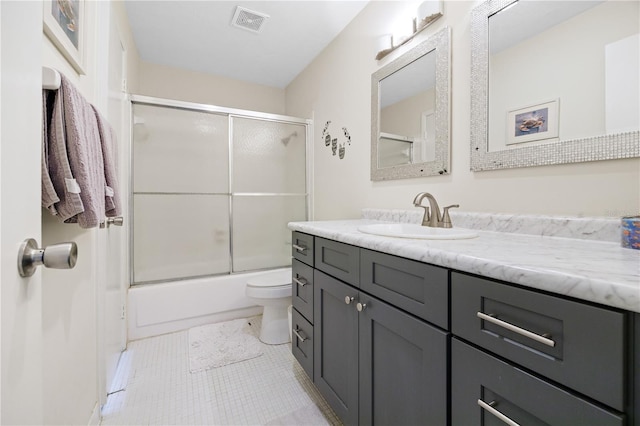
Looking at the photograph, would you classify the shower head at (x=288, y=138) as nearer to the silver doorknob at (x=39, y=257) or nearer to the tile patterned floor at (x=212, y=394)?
the tile patterned floor at (x=212, y=394)

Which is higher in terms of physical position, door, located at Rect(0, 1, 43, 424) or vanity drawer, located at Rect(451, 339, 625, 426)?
door, located at Rect(0, 1, 43, 424)

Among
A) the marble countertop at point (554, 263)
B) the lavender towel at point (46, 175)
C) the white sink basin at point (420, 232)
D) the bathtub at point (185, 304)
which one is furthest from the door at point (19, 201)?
the bathtub at point (185, 304)

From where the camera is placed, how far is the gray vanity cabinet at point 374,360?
703 millimetres

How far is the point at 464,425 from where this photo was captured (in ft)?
2.04

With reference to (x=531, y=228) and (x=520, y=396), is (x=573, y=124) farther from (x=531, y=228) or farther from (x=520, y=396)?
(x=520, y=396)

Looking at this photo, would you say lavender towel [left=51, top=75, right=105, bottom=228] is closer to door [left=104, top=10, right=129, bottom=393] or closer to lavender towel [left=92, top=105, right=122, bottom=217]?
lavender towel [left=92, top=105, right=122, bottom=217]

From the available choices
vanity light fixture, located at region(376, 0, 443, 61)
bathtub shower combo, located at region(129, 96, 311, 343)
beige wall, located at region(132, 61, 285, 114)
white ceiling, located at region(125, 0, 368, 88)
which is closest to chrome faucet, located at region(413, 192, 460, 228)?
vanity light fixture, located at region(376, 0, 443, 61)

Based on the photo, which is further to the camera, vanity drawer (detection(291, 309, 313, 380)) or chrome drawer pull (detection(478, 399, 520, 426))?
vanity drawer (detection(291, 309, 313, 380))

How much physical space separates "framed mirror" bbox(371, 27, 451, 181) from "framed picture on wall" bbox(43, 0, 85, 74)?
4.72 feet

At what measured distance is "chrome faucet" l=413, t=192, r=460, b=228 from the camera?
3.96 ft

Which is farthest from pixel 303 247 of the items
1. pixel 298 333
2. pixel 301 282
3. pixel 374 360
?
pixel 374 360

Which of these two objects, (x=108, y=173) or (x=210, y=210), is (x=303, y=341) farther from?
(x=210, y=210)

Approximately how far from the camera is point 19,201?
426mm

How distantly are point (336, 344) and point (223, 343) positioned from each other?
115 centimetres
